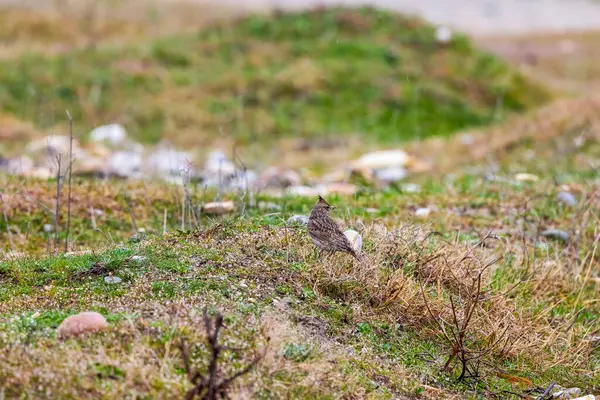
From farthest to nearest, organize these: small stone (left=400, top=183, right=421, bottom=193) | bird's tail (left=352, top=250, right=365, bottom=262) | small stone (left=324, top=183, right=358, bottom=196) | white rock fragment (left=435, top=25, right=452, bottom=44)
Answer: white rock fragment (left=435, top=25, right=452, bottom=44), small stone (left=400, top=183, right=421, bottom=193), small stone (left=324, top=183, right=358, bottom=196), bird's tail (left=352, top=250, right=365, bottom=262)

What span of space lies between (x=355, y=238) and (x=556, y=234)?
303 centimetres

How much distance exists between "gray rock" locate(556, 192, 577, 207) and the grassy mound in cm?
669

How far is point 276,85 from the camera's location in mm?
16719

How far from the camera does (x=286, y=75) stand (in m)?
16.9

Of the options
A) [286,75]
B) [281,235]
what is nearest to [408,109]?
[286,75]

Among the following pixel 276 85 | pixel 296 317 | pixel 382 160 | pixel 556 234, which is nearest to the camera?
pixel 296 317

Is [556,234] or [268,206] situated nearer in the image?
[556,234]

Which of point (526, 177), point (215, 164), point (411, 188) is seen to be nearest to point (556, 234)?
point (411, 188)

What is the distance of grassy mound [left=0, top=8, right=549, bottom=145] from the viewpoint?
15570mm

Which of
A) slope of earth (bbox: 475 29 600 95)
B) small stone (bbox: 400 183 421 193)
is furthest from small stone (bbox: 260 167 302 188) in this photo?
slope of earth (bbox: 475 29 600 95)

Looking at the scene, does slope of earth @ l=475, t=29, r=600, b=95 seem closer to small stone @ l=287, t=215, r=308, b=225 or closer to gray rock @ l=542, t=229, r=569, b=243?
gray rock @ l=542, t=229, r=569, b=243

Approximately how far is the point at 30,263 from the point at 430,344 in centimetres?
244

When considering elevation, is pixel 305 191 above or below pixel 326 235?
below

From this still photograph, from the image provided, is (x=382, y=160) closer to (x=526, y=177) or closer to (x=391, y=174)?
(x=391, y=174)
